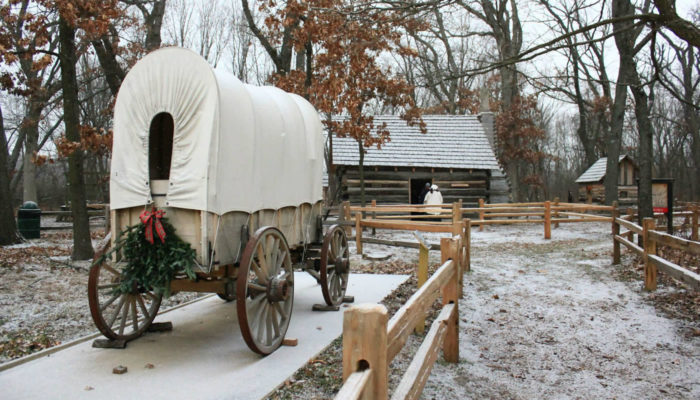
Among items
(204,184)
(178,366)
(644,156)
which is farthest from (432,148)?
(178,366)

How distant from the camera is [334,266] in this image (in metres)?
6.81

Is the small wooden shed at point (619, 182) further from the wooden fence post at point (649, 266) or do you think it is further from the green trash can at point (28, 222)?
the green trash can at point (28, 222)

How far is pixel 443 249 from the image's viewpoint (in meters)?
5.36

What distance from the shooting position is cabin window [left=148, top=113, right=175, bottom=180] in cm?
567

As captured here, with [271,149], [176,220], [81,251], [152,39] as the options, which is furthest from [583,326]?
[152,39]

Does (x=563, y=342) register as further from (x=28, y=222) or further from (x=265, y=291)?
(x=28, y=222)

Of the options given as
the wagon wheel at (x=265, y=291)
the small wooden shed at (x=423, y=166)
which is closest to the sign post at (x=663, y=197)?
the small wooden shed at (x=423, y=166)

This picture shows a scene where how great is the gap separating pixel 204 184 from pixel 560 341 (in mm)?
4454

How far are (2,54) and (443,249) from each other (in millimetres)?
8395

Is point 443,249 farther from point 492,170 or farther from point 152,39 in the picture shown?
point 492,170

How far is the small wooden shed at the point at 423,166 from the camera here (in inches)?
836

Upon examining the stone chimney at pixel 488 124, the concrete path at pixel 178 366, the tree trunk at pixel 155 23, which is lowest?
the concrete path at pixel 178 366

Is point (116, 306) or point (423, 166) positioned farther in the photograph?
point (423, 166)

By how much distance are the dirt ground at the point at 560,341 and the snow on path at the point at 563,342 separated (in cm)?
1
